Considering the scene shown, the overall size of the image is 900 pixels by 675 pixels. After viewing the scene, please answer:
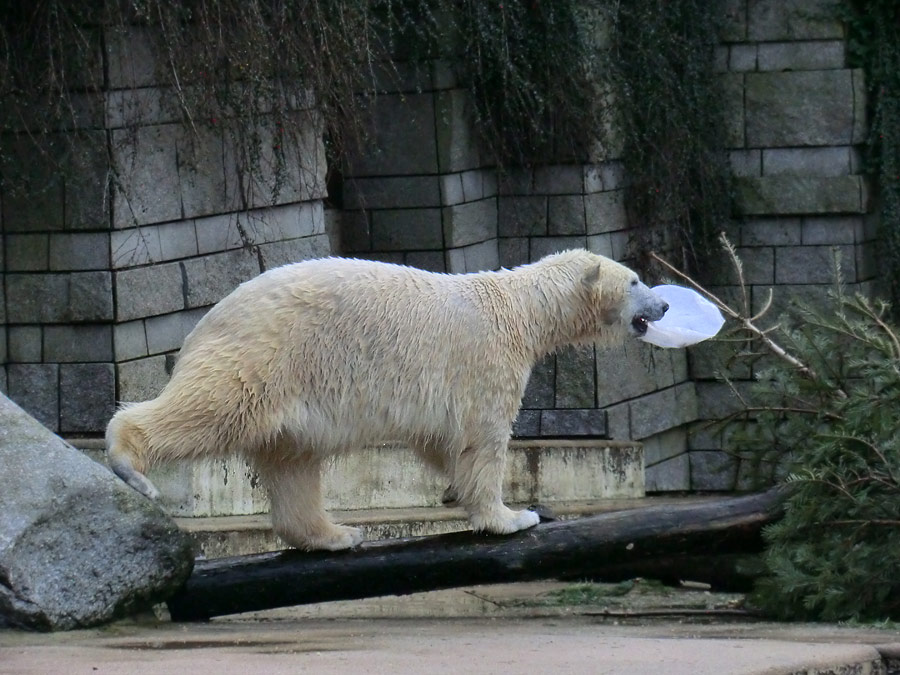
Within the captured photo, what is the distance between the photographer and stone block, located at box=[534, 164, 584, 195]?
28.3ft

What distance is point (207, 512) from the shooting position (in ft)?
22.9

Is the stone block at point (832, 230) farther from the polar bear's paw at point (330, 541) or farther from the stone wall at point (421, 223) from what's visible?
the polar bear's paw at point (330, 541)

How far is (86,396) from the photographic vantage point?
→ 6.89m

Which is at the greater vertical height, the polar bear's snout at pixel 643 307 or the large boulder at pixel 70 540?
the polar bear's snout at pixel 643 307

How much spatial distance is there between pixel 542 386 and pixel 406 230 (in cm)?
121

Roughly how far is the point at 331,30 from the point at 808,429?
2.93m

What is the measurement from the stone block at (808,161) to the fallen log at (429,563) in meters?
4.30

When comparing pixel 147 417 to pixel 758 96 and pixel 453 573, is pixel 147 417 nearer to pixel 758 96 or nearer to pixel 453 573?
pixel 453 573

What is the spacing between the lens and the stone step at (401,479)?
22.6 feet

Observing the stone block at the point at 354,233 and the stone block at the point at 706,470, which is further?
the stone block at the point at 706,470

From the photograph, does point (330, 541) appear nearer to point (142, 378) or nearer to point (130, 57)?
point (142, 378)

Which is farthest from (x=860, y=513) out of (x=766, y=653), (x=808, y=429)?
(x=766, y=653)

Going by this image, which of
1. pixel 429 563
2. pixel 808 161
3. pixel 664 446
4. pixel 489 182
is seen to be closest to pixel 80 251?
pixel 429 563

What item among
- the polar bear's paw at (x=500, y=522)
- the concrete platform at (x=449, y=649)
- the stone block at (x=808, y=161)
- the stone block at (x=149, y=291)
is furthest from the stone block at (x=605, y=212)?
the concrete platform at (x=449, y=649)
